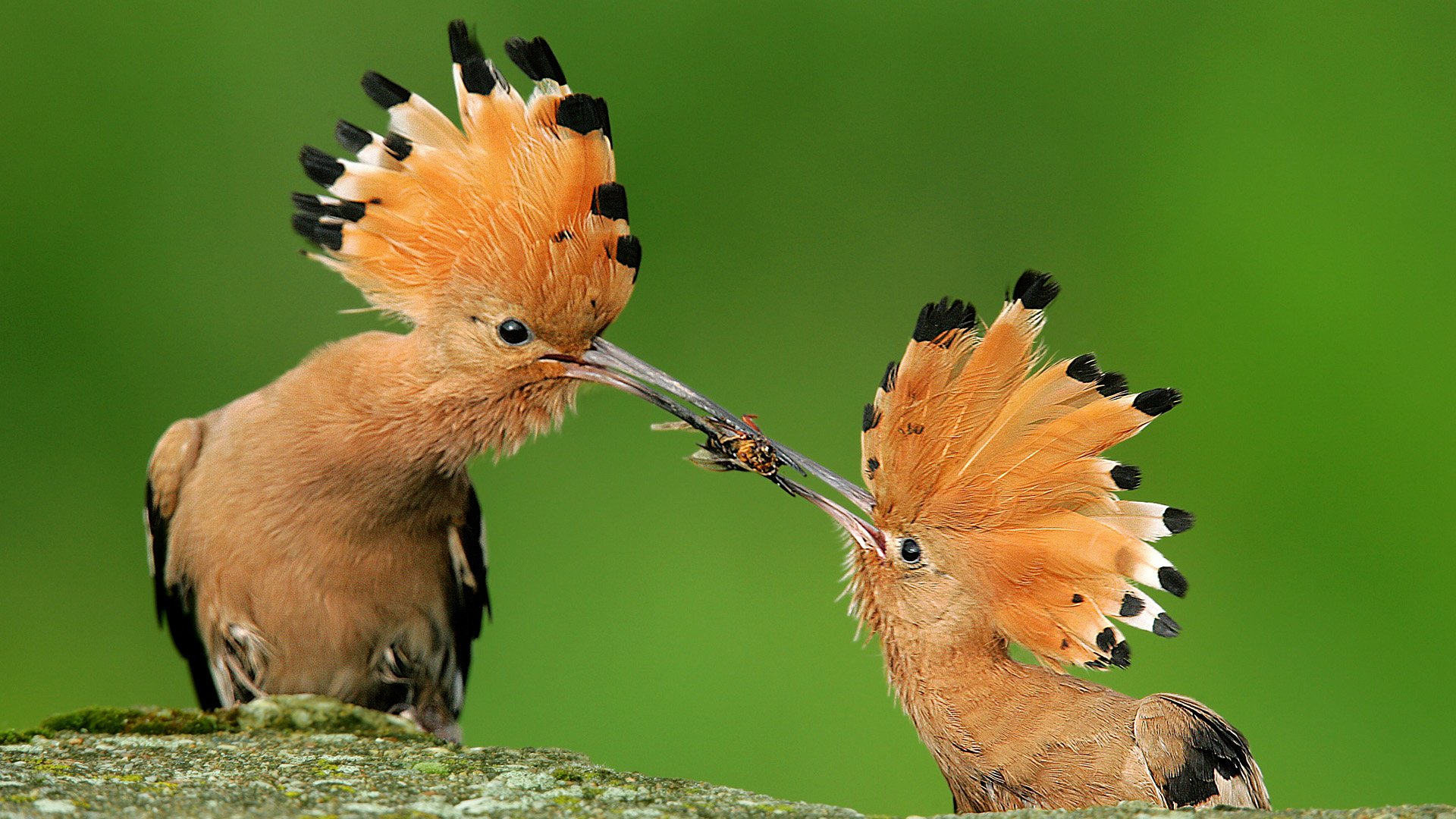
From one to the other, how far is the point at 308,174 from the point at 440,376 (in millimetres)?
276

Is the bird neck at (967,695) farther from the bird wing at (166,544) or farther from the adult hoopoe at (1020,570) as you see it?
the bird wing at (166,544)

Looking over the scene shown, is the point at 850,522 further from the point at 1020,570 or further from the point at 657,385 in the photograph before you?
the point at 657,385

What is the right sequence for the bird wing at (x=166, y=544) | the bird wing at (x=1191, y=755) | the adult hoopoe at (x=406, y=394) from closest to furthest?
the bird wing at (x=1191, y=755)
the adult hoopoe at (x=406, y=394)
the bird wing at (x=166, y=544)

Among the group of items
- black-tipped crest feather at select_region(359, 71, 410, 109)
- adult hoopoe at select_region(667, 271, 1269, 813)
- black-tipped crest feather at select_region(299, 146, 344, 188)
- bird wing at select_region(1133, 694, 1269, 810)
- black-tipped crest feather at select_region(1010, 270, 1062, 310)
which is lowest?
bird wing at select_region(1133, 694, 1269, 810)

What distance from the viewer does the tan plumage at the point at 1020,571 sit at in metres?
1.21

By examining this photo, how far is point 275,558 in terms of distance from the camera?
1.64m

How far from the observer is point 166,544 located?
193 centimetres

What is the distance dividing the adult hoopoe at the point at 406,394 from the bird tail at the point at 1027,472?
0.34m

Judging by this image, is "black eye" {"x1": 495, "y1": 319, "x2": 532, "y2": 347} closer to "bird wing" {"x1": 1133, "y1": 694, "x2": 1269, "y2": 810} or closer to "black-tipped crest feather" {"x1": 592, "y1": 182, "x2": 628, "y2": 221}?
"black-tipped crest feather" {"x1": 592, "y1": 182, "x2": 628, "y2": 221}

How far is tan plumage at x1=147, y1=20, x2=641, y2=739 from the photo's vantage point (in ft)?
4.72

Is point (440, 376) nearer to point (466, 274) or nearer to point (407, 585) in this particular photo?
point (466, 274)

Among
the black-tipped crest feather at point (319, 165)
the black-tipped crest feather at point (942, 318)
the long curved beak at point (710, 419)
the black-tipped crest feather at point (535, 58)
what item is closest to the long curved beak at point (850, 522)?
the long curved beak at point (710, 419)

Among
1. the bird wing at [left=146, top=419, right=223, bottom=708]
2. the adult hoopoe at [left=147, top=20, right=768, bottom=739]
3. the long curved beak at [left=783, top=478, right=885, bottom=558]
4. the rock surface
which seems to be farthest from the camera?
the bird wing at [left=146, top=419, right=223, bottom=708]

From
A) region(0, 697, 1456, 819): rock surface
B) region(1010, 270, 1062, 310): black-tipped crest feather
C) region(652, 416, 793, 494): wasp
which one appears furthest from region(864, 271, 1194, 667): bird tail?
region(0, 697, 1456, 819): rock surface
